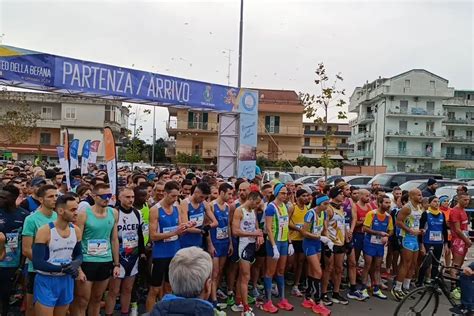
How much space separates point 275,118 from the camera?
56688mm

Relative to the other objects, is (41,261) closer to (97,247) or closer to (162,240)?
(97,247)

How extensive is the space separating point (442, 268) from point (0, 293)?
5.65 metres

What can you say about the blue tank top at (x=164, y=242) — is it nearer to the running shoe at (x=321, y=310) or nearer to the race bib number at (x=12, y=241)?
the race bib number at (x=12, y=241)

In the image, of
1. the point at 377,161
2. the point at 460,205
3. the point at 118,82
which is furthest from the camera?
the point at 377,161

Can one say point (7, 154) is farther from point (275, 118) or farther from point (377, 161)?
point (377, 161)

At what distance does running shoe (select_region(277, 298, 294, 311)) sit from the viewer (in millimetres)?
6909

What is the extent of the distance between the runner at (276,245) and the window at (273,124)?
49646mm

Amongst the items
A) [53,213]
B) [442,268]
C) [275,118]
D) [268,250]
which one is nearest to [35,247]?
[53,213]

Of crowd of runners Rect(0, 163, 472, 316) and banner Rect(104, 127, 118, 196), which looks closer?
crowd of runners Rect(0, 163, 472, 316)

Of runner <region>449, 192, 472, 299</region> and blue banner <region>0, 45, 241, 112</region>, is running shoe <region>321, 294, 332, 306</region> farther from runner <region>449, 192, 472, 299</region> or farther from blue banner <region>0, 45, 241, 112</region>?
blue banner <region>0, 45, 241, 112</region>

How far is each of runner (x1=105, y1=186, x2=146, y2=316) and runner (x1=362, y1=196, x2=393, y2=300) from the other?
163 inches

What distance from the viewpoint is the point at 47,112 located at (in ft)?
189

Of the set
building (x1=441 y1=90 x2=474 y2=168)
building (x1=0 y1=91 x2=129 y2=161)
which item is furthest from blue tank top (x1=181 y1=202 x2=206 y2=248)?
building (x1=441 y1=90 x2=474 y2=168)

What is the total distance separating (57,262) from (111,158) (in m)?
1.91
